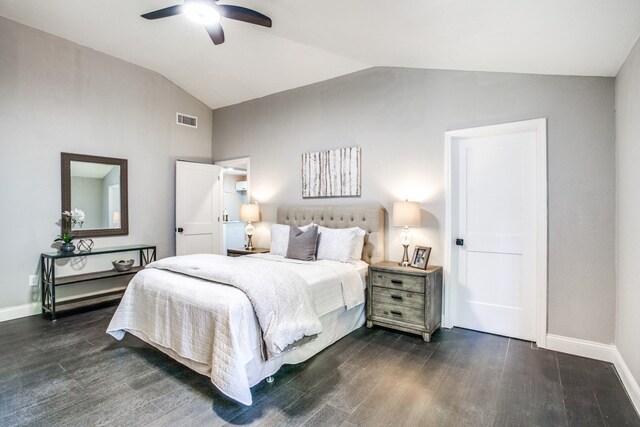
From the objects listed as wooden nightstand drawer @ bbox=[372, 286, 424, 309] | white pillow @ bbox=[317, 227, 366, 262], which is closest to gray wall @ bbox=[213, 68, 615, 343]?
white pillow @ bbox=[317, 227, 366, 262]

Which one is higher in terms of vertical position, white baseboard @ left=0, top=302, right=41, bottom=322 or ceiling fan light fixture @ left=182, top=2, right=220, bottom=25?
ceiling fan light fixture @ left=182, top=2, right=220, bottom=25

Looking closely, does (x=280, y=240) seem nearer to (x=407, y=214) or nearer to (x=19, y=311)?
(x=407, y=214)

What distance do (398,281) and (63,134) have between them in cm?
441

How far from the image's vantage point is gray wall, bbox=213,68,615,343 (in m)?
2.71

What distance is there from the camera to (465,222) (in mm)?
3441

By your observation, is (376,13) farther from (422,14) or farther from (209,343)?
(209,343)

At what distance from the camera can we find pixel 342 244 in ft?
11.8

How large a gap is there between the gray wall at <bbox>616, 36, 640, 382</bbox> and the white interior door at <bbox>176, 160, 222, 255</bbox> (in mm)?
5101

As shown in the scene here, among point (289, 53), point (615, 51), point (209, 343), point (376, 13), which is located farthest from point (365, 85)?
point (209, 343)

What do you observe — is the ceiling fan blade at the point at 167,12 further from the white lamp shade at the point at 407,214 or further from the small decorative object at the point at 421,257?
the small decorative object at the point at 421,257

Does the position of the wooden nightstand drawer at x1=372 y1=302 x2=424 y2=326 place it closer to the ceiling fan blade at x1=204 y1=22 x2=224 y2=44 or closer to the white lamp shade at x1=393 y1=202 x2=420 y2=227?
the white lamp shade at x1=393 y1=202 x2=420 y2=227

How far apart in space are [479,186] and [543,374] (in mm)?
1747

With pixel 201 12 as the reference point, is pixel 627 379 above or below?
below

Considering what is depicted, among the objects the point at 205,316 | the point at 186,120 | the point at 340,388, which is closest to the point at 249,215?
the point at 186,120
